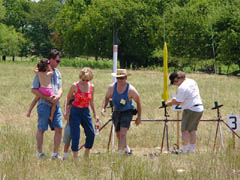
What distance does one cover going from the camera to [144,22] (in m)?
60.4

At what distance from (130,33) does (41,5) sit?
4397 cm

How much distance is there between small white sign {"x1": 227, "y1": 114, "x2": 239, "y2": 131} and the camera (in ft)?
31.2

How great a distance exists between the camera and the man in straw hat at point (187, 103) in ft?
28.3

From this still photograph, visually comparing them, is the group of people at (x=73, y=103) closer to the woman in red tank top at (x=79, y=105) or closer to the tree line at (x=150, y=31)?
the woman in red tank top at (x=79, y=105)

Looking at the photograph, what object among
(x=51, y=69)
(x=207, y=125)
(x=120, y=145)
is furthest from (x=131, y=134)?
(x=51, y=69)

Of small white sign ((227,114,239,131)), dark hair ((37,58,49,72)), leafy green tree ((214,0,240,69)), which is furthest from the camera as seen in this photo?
leafy green tree ((214,0,240,69))

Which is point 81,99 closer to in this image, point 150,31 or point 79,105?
point 79,105

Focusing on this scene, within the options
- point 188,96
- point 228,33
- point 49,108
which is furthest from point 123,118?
point 228,33

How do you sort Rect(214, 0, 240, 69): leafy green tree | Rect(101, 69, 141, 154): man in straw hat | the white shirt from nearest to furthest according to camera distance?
Rect(101, 69, 141, 154): man in straw hat
the white shirt
Rect(214, 0, 240, 69): leafy green tree

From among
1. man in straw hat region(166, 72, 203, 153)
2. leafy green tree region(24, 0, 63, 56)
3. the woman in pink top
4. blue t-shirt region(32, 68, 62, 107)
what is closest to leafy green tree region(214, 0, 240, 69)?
man in straw hat region(166, 72, 203, 153)

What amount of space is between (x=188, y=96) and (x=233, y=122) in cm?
141

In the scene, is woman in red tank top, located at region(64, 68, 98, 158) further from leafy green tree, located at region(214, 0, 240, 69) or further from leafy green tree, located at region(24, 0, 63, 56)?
leafy green tree, located at region(24, 0, 63, 56)

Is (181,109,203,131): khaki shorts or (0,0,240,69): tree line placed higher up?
(0,0,240,69): tree line

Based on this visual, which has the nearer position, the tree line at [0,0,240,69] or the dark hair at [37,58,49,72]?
the dark hair at [37,58,49,72]
